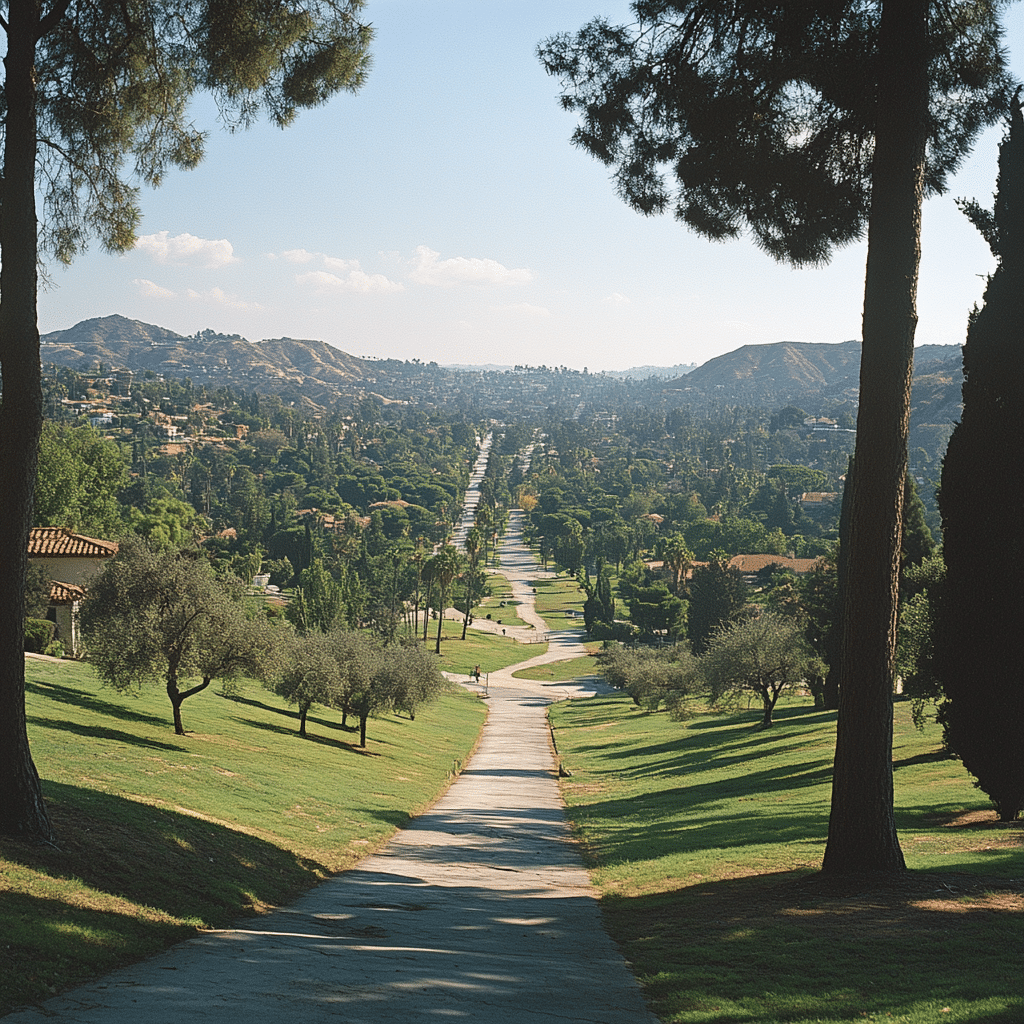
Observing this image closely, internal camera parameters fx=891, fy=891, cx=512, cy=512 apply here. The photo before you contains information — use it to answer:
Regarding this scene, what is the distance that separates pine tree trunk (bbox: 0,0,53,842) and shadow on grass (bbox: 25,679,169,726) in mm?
17002

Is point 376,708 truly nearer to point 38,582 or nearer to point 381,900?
point 38,582

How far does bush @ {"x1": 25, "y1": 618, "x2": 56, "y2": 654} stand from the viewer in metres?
35.7

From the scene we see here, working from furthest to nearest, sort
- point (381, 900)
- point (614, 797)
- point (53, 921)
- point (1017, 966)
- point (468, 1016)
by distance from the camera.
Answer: point (614, 797), point (381, 900), point (53, 921), point (1017, 966), point (468, 1016)

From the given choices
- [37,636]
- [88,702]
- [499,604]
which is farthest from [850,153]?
[499,604]

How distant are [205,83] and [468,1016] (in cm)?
1195

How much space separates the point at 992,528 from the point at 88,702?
24931 mm

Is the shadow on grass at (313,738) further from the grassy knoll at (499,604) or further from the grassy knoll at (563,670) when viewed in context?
the grassy knoll at (499,604)

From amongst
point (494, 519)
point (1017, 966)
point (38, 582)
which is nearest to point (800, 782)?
point (1017, 966)

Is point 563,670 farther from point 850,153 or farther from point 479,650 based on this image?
point 850,153

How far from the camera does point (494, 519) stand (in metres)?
187

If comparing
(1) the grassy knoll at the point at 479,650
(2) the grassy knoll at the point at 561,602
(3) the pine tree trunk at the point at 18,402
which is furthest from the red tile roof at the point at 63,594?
(2) the grassy knoll at the point at 561,602

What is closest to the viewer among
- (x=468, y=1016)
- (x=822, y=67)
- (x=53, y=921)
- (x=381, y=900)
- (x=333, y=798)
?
(x=468, y=1016)

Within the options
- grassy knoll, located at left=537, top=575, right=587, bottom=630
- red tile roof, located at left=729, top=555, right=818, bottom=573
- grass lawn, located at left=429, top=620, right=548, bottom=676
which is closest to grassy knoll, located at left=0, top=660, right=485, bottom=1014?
grass lawn, located at left=429, top=620, right=548, bottom=676

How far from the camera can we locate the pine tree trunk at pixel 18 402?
1008 centimetres
